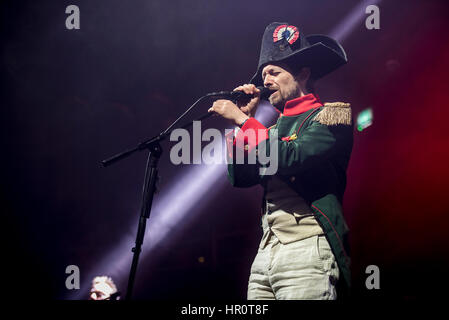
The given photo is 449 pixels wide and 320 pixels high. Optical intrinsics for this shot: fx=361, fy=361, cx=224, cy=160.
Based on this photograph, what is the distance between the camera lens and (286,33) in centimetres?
220

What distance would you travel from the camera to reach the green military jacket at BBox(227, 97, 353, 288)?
159 cm

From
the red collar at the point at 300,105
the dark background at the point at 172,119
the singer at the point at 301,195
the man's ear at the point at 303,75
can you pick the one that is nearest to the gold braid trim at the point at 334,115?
the singer at the point at 301,195

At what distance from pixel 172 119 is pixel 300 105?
397 centimetres

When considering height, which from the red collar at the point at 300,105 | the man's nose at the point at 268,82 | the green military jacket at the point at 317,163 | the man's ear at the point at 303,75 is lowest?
the green military jacket at the point at 317,163

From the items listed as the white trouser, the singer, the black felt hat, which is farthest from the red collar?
the white trouser

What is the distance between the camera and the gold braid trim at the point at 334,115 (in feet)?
5.76

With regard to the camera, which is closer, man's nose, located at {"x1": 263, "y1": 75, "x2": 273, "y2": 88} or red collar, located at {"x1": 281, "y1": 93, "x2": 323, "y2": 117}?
red collar, located at {"x1": 281, "y1": 93, "x2": 323, "y2": 117}

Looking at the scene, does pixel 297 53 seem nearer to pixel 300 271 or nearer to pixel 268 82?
pixel 268 82

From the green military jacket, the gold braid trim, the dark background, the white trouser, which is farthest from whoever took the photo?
the dark background

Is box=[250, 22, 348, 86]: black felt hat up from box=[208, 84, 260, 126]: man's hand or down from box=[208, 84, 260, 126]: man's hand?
up

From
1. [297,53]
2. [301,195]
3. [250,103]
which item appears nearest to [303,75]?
[297,53]

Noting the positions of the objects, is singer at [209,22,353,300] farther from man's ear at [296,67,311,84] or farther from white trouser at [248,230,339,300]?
man's ear at [296,67,311,84]

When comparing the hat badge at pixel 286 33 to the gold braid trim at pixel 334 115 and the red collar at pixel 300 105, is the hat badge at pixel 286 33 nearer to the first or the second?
the red collar at pixel 300 105
